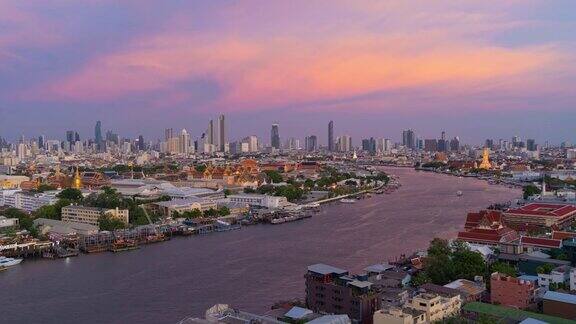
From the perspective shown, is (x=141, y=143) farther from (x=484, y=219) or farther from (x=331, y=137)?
(x=484, y=219)

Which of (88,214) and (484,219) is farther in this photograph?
(88,214)

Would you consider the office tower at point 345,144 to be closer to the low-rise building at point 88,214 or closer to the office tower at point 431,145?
the office tower at point 431,145

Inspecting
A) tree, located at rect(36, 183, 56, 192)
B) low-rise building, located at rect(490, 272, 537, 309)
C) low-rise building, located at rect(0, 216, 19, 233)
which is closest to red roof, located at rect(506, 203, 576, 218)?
low-rise building, located at rect(490, 272, 537, 309)

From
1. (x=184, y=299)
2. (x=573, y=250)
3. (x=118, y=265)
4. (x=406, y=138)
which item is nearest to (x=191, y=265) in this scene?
(x=118, y=265)

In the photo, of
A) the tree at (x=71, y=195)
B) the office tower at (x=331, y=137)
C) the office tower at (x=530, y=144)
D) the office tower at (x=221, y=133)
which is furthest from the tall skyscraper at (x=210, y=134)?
the tree at (x=71, y=195)

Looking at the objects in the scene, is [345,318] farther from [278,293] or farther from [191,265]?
[191,265]

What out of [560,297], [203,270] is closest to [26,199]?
[203,270]
